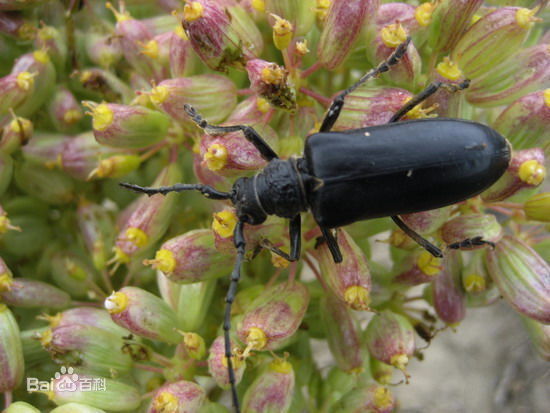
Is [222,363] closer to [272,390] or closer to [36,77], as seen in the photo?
[272,390]

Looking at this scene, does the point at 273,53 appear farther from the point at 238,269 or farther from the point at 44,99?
the point at 44,99

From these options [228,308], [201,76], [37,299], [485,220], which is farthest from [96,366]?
[485,220]

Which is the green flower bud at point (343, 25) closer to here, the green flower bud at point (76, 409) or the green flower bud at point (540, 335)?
the green flower bud at point (540, 335)

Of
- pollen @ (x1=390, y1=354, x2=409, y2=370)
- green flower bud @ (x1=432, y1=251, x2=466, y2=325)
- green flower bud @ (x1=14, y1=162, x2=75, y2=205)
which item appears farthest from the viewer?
green flower bud @ (x1=14, y1=162, x2=75, y2=205)

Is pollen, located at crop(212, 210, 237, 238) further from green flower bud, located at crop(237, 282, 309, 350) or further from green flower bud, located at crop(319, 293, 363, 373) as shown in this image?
green flower bud, located at crop(319, 293, 363, 373)

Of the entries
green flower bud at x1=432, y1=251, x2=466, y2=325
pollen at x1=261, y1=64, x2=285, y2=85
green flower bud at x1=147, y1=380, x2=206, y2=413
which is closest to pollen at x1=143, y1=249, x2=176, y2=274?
green flower bud at x1=147, y1=380, x2=206, y2=413
